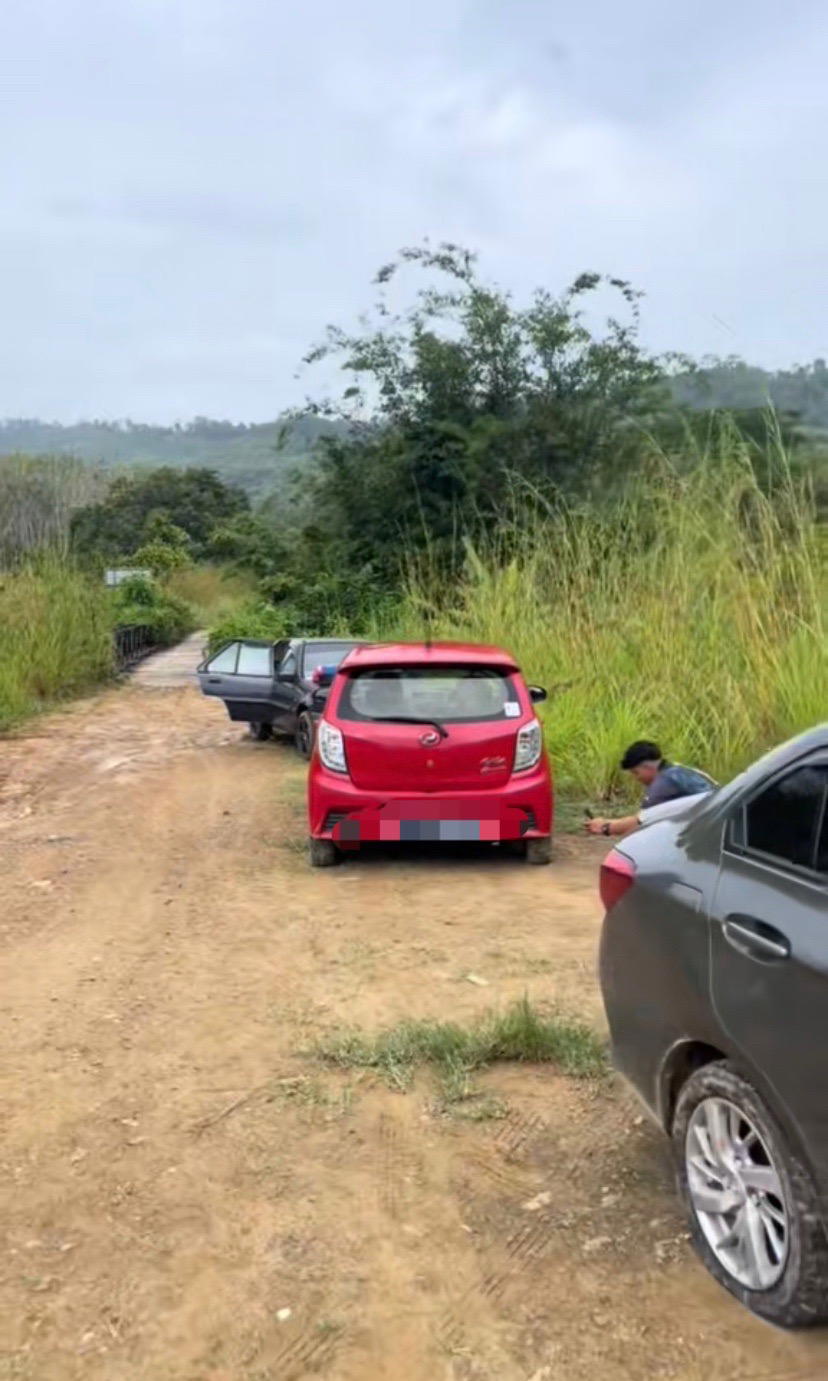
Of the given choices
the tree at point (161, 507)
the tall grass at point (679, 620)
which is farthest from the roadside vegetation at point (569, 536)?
the tree at point (161, 507)

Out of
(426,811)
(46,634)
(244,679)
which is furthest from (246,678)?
(46,634)

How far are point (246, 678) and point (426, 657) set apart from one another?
23.7ft

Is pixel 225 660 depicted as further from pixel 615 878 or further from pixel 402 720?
pixel 615 878

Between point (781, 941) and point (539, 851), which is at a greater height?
point (781, 941)

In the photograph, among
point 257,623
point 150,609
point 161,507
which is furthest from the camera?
point 161,507

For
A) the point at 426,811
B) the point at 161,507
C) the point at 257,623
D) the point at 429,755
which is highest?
the point at 161,507

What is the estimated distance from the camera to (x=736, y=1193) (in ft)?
9.50

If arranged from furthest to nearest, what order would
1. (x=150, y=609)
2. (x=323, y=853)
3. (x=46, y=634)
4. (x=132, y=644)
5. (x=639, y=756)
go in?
(x=150, y=609)
(x=132, y=644)
(x=46, y=634)
(x=323, y=853)
(x=639, y=756)

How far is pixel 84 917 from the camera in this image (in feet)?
22.4

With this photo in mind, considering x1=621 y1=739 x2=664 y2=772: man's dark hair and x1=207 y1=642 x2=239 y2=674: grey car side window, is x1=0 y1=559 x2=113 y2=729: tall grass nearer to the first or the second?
x1=207 y1=642 x2=239 y2=674: grey car side window

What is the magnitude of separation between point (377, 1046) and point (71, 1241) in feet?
5.19

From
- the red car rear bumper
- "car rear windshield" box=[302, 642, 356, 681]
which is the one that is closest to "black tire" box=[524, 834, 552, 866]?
the red car rear bumper

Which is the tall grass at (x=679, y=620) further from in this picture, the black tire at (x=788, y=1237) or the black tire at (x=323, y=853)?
the black tire at (x=788, y=1237)

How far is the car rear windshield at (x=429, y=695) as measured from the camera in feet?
24.6
